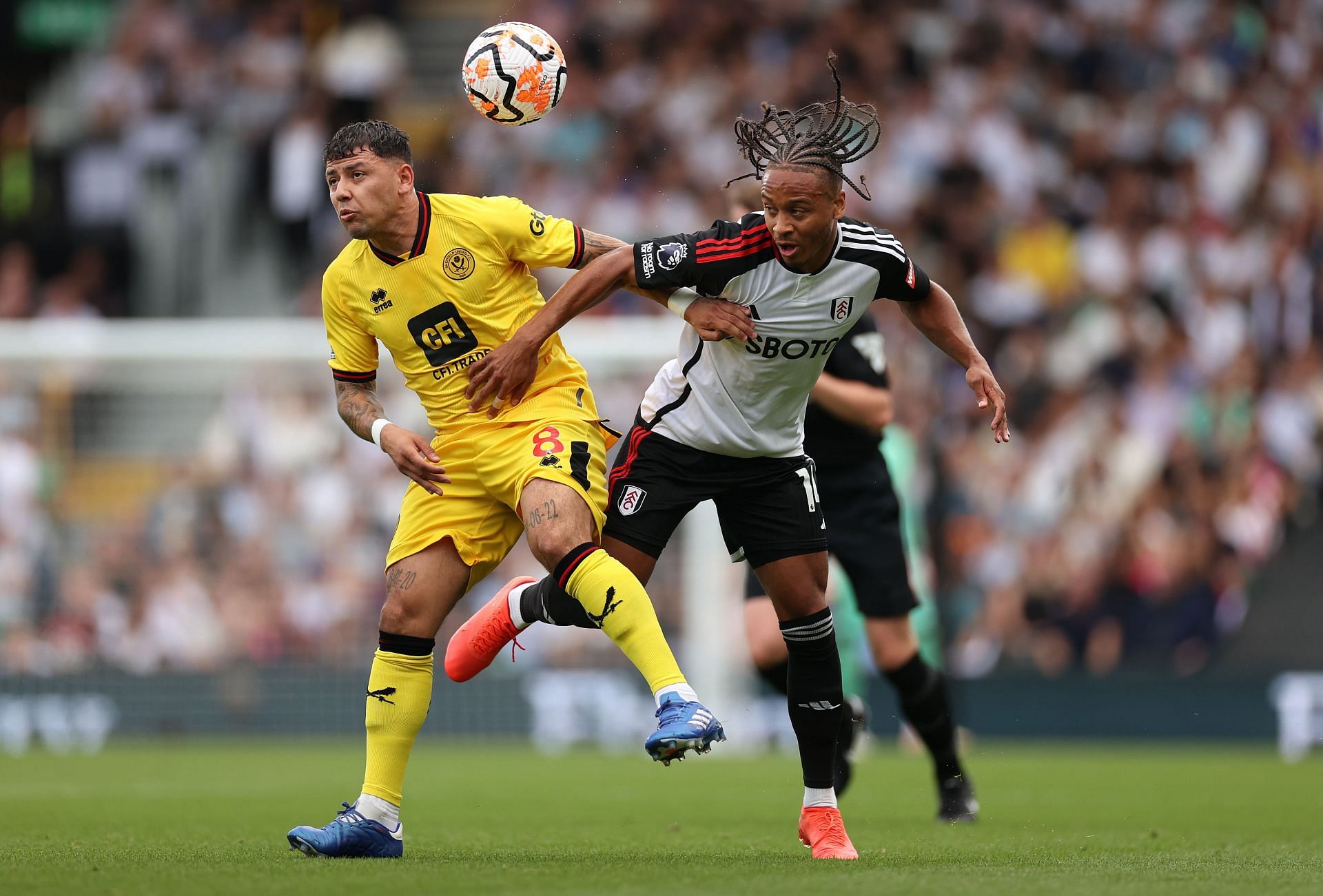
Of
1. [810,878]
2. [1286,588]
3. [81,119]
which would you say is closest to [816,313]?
[810,878]

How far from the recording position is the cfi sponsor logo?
6176mm

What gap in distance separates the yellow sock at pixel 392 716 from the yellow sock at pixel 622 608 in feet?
2.38

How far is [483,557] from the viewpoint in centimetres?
650

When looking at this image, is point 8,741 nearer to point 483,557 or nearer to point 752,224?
point 483,557

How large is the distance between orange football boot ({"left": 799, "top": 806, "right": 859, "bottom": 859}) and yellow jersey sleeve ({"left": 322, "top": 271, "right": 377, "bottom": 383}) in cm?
221

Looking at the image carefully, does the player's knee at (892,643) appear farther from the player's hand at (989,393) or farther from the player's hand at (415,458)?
→ the player's hand at (415,458)

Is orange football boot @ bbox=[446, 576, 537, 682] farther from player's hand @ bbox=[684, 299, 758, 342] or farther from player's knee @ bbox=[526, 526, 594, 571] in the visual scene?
player's hand @ bbox=[684, 299, 758, 342]

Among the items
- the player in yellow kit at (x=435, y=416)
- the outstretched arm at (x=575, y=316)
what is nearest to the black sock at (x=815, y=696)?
the player in yellow kit at (x=435, y=416)

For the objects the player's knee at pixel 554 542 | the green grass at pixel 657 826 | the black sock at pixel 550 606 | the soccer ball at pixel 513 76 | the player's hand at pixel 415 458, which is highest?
the soccer ball at pixel 513 76

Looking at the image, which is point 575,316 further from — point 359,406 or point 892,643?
point 892,643

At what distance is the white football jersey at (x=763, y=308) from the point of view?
20.4ft

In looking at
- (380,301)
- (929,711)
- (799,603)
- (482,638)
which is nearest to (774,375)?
(799,603)

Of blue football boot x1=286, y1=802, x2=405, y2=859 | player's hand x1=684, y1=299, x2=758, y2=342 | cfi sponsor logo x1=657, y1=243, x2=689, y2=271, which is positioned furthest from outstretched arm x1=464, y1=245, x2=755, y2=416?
blue football boot x1=286, y1=802, x2=405, y2=859

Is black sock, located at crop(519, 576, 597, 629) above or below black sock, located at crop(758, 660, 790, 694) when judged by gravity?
above
